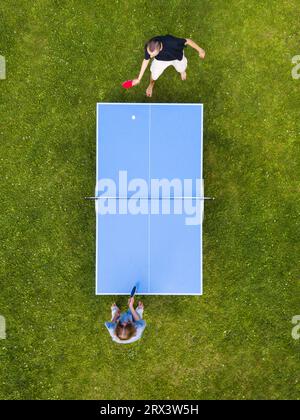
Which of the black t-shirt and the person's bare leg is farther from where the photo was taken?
the person's bare leg

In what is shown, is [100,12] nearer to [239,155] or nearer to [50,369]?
[239,155]

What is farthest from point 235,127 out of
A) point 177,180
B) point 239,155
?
point 177,180

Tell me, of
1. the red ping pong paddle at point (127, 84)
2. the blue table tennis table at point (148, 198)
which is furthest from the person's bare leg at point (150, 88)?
the blue table tennis table at point (148, 198)

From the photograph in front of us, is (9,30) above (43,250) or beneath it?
above

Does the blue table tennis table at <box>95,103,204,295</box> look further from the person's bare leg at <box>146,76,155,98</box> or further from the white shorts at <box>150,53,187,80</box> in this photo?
the person's bare leg at <box>146,76,155,98</box>

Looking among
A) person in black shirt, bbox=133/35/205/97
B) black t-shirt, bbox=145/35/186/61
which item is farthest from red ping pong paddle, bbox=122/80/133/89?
black t-shirt, bbox=145/35/186/61

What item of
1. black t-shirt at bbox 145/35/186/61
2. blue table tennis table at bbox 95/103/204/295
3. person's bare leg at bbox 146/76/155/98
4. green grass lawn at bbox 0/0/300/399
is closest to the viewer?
black t-shirt at bbox 145/35/186/61
